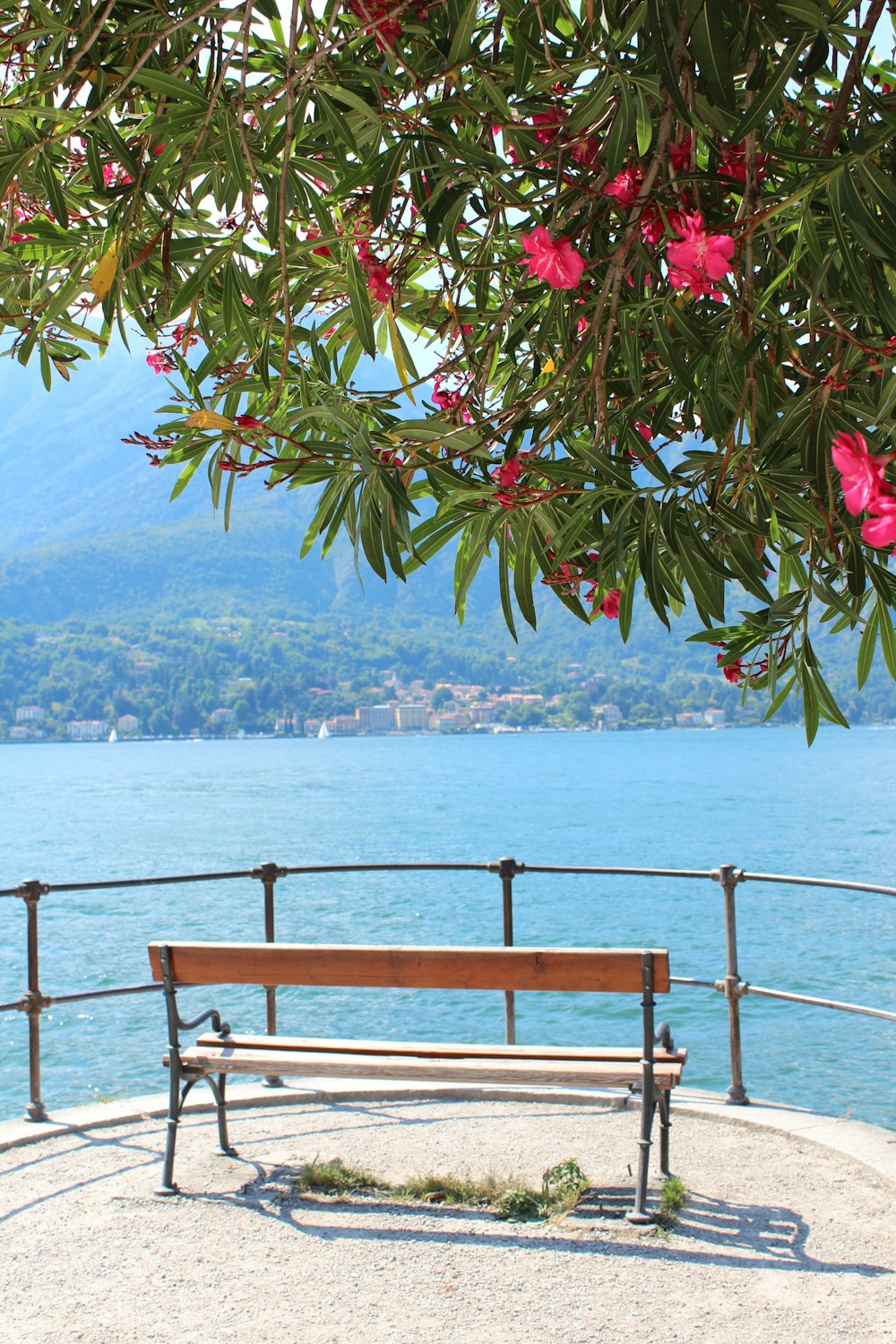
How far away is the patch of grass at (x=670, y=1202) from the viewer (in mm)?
2895

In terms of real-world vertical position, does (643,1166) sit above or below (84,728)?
below

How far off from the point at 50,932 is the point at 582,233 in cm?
2865

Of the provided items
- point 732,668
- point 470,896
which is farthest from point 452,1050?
point 470,896

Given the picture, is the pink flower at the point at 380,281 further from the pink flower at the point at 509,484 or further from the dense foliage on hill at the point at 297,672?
the dense foliage on hill at the point at 297,672

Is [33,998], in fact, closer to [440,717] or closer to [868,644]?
[868,644]

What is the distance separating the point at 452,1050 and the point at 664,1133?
0.62 metres

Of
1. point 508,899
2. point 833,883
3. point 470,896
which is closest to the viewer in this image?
point 833,883

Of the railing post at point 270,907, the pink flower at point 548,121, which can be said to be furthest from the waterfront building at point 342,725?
the pink flower at point 548,121

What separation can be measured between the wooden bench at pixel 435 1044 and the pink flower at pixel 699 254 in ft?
5.26

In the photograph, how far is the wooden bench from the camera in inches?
113

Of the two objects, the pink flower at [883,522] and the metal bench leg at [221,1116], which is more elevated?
the pink flower at [883,522]

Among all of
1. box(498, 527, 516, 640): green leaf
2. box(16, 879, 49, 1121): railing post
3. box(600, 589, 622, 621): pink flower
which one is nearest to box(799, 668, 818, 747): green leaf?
box(600, 589, 622, 621): pink flower

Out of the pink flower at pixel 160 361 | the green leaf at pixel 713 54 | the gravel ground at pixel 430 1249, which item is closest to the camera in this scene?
the green leaf at pixel 713 54

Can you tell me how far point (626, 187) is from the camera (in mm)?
1832
